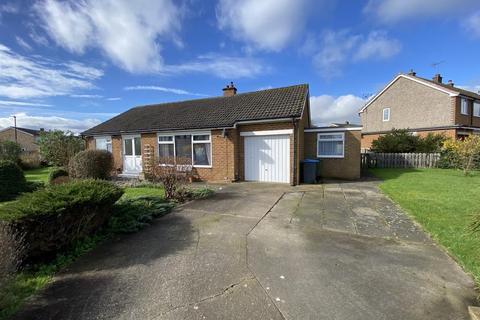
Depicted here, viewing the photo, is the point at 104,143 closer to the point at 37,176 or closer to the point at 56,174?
the point at 56,174

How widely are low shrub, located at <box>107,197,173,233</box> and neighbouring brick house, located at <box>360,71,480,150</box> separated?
2352 centimetres

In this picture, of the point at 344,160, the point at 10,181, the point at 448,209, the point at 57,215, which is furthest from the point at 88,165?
the point at 448,209

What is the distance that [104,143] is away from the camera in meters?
16.4

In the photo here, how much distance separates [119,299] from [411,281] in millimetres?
3842

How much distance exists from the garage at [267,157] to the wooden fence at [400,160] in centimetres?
887

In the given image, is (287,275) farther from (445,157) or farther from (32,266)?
(445,157)

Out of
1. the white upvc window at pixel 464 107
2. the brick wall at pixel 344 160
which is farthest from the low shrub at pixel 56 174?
the white upvc window at pixel 464 107

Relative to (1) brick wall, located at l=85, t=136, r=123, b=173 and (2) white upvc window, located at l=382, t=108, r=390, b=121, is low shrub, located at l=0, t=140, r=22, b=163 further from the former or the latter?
(2) white upvc window, located at l=382, t=108, r=390, b=121

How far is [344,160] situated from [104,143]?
15.3 m

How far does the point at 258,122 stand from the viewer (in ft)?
36.5

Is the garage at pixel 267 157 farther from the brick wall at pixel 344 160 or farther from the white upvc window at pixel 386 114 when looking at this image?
the white upvc window at pixel 386 114

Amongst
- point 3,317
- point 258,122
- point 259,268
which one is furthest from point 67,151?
point 259,268

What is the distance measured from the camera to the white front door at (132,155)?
14.8m

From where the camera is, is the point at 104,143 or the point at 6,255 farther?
the point at 104,143
